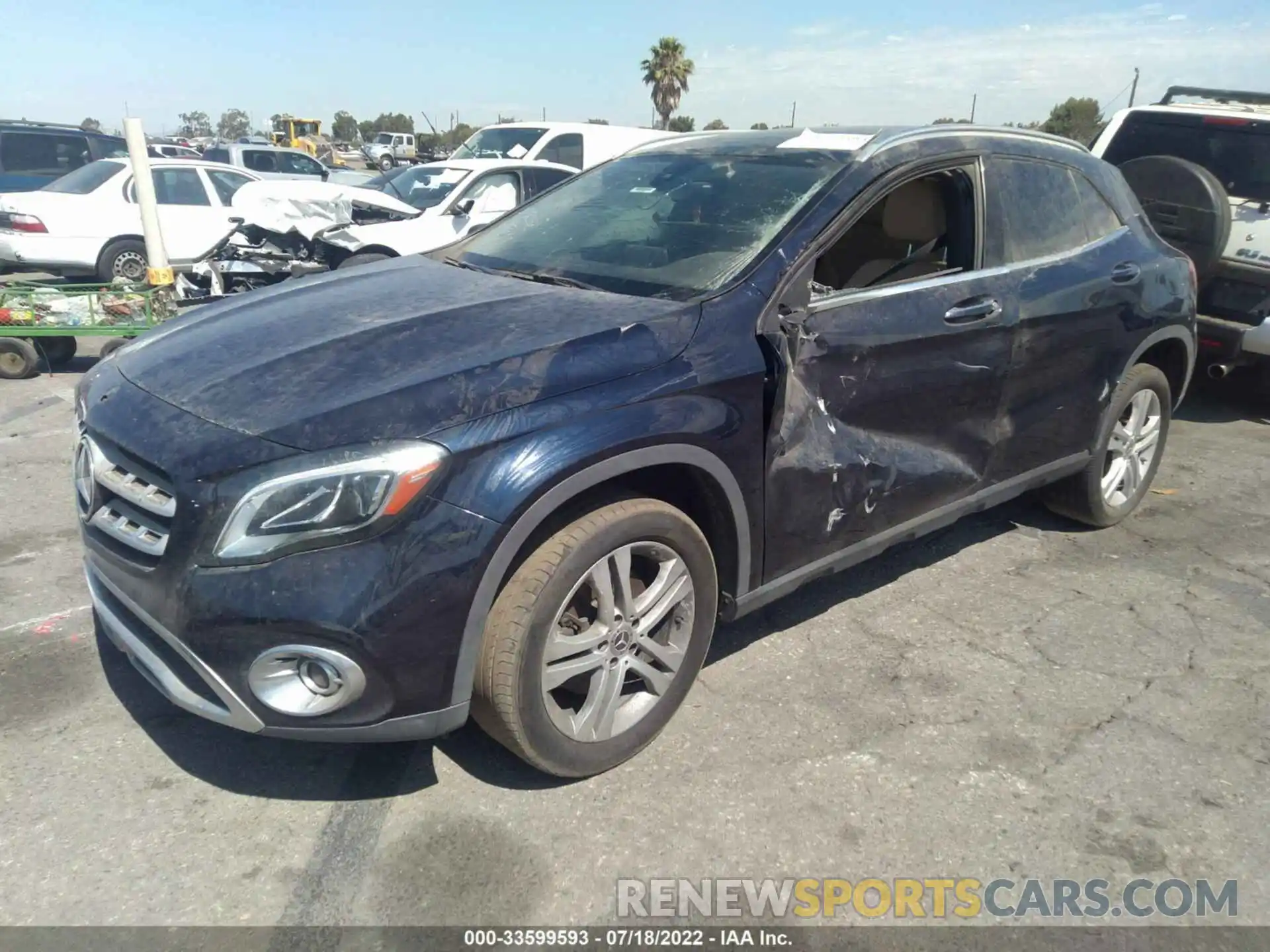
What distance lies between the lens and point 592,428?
2.44m

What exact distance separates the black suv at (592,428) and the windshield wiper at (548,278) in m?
0.02

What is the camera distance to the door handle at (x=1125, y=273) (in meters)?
4.10

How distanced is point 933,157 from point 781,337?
114cm

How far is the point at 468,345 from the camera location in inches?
102

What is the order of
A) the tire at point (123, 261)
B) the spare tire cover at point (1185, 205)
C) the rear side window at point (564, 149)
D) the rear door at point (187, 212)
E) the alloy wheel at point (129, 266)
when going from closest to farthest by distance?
1. the spare tire cover at point (1185, 205)
2. the tire at point (123, 261)
3. the alloy wheel at point (129, 266)
4. the rear door at point (187, 212)
5. the rear side window at point (564, 149)

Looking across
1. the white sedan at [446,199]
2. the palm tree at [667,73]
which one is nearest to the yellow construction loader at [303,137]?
the palm tree at [667,73]

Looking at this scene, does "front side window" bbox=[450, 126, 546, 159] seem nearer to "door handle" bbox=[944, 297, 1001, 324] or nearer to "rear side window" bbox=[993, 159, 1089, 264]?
"rear side window" bbox=[993, 159, 1089, 264]

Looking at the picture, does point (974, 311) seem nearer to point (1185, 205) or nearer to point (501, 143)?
point (1185, 205)

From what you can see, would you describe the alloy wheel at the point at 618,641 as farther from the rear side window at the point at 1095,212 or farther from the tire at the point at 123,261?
the tire at the point at 123,261

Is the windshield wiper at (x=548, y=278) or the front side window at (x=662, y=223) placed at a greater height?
the front side window at (x=662, y=223)

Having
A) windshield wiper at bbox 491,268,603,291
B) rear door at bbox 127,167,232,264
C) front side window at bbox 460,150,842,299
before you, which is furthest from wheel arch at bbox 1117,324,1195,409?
A: rear door at bbox 127,167,232,264

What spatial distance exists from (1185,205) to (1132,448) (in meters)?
2.28

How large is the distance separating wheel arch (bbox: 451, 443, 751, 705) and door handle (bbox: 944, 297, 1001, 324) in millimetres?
1166

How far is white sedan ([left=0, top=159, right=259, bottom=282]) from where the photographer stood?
9922mm
